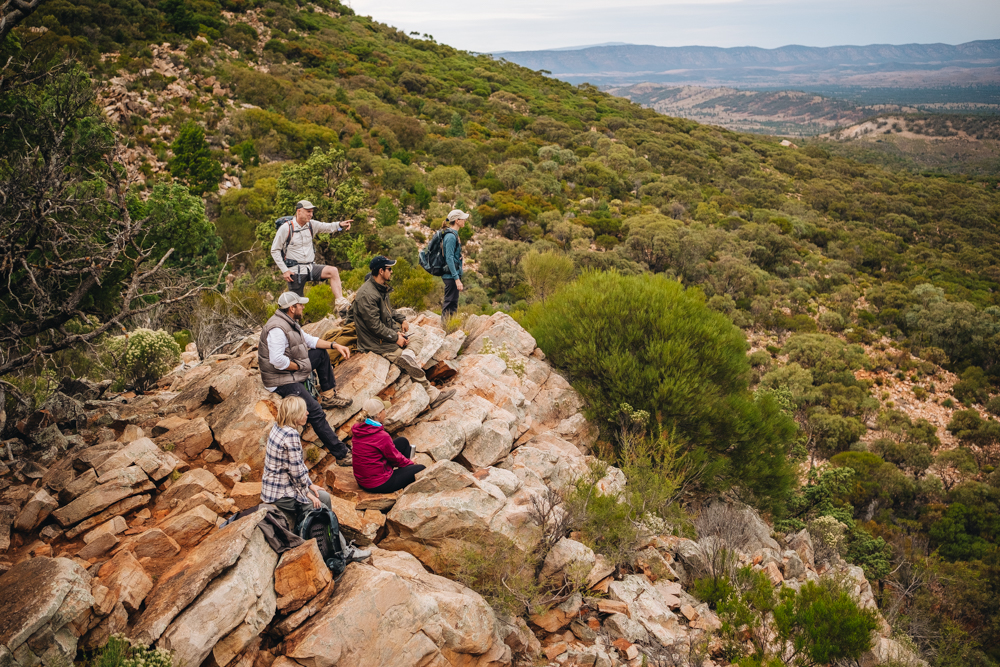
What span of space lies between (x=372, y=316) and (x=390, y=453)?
2230 mm

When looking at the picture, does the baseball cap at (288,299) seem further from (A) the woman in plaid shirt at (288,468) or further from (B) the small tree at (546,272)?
(B) the small tree at (546,272)

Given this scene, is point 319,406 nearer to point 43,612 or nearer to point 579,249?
point 43,612

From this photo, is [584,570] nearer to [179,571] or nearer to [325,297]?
[179,571]

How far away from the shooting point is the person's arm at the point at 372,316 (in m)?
7.61

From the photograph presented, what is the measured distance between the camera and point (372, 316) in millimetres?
7723

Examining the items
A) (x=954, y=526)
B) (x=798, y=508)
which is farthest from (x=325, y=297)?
(x=954, y=526)

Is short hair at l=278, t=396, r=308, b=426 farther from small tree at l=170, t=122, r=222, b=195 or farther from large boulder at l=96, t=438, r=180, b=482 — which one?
small tree at l=170, t=122, r=222, b=195

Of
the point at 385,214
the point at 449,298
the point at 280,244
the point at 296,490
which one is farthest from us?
the point at 385,214

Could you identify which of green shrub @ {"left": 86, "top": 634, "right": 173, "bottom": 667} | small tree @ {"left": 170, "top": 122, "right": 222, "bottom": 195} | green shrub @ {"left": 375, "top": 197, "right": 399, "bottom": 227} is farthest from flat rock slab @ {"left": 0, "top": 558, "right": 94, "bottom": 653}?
small tree @ {"left": 170, "top": 122, "right": 222, "bottom": 195}

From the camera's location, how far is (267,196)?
74.0ft

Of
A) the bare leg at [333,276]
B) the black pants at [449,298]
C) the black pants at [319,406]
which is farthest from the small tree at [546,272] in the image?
the black pants at [319,406]

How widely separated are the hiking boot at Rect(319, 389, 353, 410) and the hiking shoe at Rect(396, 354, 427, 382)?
106 centimetres

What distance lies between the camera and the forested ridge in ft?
28.9

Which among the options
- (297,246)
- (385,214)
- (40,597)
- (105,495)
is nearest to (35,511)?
Answer: (105,495)
